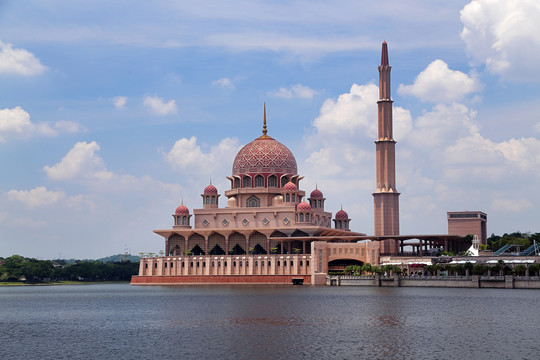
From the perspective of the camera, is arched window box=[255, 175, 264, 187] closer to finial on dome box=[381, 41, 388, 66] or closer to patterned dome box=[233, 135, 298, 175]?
patterned dome box=[233, 135, 298, 175]

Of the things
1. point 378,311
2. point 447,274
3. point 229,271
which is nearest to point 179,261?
point 229,271

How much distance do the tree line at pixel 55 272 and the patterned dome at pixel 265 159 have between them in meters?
56.4

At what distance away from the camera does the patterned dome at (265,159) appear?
14875 centimetres

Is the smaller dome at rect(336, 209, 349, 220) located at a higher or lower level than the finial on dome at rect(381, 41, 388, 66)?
lower

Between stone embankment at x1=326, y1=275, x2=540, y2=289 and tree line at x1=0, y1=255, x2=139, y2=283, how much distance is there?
79.2 meters

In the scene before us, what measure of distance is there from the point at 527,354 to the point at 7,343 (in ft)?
108

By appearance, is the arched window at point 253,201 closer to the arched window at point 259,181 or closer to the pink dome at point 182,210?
the arched window at point 259,181

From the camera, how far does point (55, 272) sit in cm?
18288

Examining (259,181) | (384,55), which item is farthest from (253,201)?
(384,55)

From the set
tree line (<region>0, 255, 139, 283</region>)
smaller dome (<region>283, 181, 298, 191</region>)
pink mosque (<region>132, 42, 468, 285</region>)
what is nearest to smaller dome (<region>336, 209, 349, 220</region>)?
pink mosque (<region>132, 42, 468, 285</region>)

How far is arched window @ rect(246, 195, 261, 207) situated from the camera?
148m

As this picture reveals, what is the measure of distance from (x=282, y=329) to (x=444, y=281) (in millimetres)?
60423

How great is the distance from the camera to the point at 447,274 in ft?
387

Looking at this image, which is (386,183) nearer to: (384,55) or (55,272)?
(384,55)
